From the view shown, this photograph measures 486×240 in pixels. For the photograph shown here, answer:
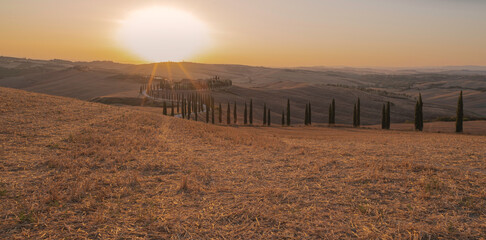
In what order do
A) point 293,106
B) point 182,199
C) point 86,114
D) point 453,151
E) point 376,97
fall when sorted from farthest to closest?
point 376,97 < point 293,106 < point 86,114 < point 453,151 < point 182,199

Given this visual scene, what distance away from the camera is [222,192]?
9789 mm

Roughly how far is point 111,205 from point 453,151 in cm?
1967

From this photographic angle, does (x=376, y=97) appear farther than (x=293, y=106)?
Yes

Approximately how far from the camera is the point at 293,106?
126062mm

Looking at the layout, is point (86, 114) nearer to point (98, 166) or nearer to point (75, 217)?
point (98, 166)

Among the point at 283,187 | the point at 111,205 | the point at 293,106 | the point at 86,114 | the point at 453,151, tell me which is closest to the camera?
the point at 111,205

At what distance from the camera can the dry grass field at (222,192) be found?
6.99 metres

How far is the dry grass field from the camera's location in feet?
22.9

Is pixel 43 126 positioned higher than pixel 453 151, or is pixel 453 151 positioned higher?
pixel 43 126

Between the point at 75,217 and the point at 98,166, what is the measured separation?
17.5 feet

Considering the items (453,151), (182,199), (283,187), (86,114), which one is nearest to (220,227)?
(182,199)

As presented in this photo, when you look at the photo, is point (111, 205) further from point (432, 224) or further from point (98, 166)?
point (432, 224)

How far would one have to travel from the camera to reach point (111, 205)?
27.4 feet

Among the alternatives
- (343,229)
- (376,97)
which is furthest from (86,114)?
(376,97)
